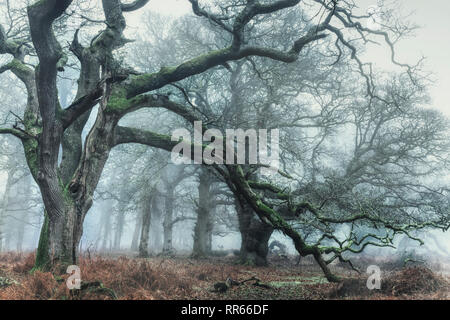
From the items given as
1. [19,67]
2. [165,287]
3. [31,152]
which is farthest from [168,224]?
[165,287]

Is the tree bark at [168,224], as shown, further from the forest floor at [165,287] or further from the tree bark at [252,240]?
the forest floor at [165,287]

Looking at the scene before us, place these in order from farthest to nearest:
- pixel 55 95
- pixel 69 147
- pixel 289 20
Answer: pixel 289 20 → pixel 69 147 → pixel 55 95

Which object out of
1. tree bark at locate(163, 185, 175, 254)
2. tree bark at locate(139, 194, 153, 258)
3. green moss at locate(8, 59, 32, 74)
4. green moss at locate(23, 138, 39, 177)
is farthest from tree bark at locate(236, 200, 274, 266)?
green moss at locate(8, 59, 32, 74)

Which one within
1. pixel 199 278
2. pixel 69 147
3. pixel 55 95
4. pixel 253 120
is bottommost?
pixel 199 278

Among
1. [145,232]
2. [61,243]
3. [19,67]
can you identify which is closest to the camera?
[61,243]

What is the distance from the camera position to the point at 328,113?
1327 centimetres

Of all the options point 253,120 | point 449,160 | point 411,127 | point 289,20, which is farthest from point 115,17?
point 449,160

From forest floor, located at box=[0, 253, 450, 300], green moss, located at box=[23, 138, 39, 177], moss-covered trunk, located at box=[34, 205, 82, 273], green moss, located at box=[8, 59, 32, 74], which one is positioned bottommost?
forest floor, located at box=[0, 253, 450, 300]

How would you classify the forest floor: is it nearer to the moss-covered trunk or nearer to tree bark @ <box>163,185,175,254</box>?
the moss-covered trunk

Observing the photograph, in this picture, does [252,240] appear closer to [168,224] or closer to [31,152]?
[168,224]

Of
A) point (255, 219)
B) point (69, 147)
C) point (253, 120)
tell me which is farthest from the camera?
point (255, 219)

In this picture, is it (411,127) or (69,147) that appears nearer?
(69,147)
